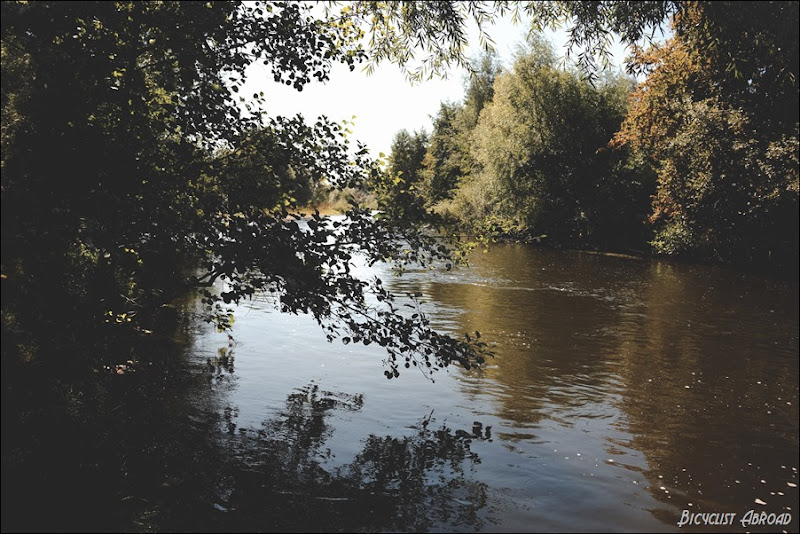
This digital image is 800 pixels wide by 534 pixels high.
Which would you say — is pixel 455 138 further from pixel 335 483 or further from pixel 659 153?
pixel 335 483

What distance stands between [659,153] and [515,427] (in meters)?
30.9

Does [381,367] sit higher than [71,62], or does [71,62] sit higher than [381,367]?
[71,62]

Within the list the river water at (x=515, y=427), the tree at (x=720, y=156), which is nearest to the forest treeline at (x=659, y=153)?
the tree at (x=720, y=156)

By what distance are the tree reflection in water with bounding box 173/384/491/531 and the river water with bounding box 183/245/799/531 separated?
0.09 ft

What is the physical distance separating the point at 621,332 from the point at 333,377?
30.1 ft

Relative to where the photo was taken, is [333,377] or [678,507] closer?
[678,507]

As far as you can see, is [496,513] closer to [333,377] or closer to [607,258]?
[333,377]

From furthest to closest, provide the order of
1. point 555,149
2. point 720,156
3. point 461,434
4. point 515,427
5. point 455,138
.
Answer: point 455,138 → point 555,149 → point 720,156 → point 515,427 → point 461,434

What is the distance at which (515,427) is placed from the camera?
9.58 m

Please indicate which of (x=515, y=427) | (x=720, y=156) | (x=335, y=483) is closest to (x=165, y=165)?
(x=335, y=483)

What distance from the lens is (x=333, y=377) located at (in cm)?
1189

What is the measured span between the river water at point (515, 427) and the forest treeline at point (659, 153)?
315 centimetres

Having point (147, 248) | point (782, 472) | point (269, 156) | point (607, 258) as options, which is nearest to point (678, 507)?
point (782, 472)

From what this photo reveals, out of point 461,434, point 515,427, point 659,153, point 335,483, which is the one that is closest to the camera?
point 335,483
